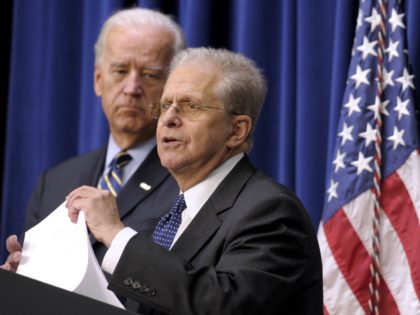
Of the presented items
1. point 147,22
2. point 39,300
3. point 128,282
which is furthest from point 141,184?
Answer: point 39,300

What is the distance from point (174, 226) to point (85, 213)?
283 millimetres

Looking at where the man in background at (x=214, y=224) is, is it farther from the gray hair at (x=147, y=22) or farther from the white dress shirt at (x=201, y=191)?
the gray hair at (x=147, y=22)

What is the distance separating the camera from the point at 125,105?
3736mm

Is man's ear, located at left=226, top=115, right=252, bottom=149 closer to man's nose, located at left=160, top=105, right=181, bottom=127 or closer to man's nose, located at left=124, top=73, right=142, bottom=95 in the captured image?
man's nose, located at left=160, top=105, right=181, bottom=127

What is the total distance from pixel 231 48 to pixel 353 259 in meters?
1.36

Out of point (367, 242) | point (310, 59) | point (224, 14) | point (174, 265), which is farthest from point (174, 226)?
point (224, 14)

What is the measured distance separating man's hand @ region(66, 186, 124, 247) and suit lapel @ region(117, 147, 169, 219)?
75 cm

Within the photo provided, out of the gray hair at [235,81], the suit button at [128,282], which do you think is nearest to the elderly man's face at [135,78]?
the gray hair at [235,81]

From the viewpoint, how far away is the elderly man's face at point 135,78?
12.2ft

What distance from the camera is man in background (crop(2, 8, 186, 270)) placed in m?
3.72

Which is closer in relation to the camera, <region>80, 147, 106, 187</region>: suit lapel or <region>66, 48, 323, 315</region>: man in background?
<region>66, 48, 323, 315</region>: man in background

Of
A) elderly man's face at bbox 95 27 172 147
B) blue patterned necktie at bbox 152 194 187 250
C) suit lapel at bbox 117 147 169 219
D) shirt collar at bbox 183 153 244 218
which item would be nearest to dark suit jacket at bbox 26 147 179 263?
suit lapel at bbox 117 147 169 219

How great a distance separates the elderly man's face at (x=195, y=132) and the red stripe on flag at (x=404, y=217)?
1.01 metres

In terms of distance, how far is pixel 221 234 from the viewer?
8.20ft
